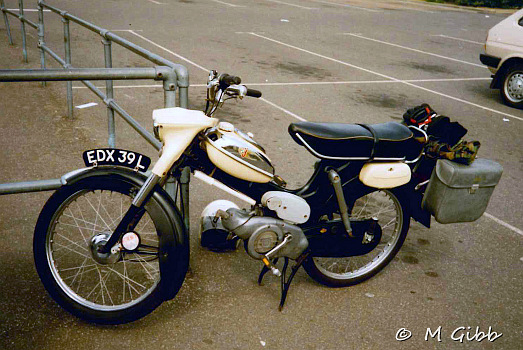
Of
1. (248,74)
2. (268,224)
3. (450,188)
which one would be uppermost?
(450,188)

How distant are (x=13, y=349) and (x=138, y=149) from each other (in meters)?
3.10

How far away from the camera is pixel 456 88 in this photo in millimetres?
9773

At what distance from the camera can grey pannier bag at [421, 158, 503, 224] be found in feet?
10.7

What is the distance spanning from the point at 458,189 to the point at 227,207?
145cm

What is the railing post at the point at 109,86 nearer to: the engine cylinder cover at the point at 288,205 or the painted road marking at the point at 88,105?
the engine cylinder cover at the point at 288,205

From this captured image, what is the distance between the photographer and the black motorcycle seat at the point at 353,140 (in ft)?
9.81

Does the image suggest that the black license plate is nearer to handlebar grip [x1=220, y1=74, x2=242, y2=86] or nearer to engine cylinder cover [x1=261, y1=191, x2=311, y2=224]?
handlebar grip [x1=220, y1=74, x2=242, y2=86]

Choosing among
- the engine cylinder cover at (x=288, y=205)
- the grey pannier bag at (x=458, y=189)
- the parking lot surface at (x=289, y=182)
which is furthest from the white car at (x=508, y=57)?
the engine cylinder cover at (x=288, y=205)

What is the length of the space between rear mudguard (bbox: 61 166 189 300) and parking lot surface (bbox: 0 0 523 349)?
309 millimetres

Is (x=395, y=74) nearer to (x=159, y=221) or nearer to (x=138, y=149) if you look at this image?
(x=138, y=149)

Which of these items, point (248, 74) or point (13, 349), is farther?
point (248, 74)

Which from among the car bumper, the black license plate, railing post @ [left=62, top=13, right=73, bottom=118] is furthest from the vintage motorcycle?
the car bumper

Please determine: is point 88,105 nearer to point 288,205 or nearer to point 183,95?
point 183,95

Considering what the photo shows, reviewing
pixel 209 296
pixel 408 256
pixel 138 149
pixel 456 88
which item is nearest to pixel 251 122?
pixel 138 149
